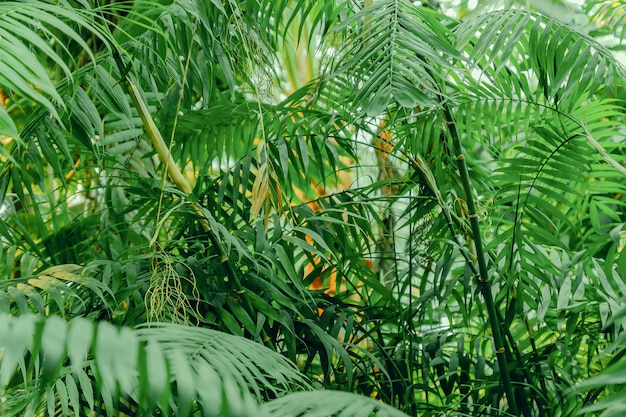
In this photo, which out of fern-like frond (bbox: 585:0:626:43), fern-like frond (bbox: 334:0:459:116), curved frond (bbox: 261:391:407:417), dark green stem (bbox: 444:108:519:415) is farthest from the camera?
fern-like frond (bbox: 585:0:626:43)

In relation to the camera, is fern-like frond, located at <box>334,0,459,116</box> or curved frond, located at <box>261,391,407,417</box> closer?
curved frond, located at <box>261,391,407,417</box>

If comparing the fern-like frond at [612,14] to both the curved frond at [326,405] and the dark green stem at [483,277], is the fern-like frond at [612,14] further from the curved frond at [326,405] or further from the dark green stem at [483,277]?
the curved frond at [326,405]

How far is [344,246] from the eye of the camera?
3.57 ft

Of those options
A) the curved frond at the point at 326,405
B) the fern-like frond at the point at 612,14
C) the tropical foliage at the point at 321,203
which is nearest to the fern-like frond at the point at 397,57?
the tropical foliage at the point at 321,203

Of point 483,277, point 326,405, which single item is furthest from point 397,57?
point 326,405

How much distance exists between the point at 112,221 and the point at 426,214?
54 cm

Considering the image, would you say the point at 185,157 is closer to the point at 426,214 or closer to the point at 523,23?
the point at 426,214

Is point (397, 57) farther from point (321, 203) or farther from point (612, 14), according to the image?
point (612, 14)

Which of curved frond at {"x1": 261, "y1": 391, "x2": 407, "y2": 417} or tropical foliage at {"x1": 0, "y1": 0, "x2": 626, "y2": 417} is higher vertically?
tropical foliage at {"x1": 0, "y1": 0, "x2": 626, "y2": 417}

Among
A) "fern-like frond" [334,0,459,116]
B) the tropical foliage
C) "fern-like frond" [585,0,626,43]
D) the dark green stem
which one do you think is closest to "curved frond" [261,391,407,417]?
the tropical foliage

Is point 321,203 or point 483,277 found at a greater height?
point 321,203

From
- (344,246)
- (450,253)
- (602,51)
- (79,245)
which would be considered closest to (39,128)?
(79,245)

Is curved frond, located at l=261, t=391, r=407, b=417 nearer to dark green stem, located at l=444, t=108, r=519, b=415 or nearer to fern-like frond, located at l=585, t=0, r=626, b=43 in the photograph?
dark green stem, located at l=444, t=108, r=519, b=415

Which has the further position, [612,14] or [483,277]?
[612,14]
